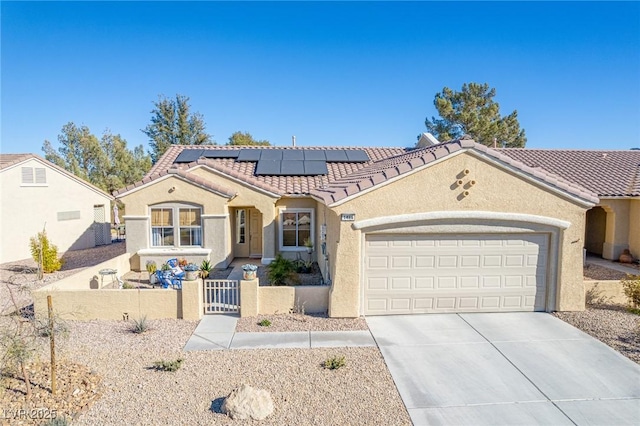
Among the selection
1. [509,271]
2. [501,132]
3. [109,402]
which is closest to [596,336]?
[509,271]

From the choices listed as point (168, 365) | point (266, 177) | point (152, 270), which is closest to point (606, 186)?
point (266, 177)

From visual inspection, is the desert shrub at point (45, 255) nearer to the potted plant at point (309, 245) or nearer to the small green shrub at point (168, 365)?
the potted plant at point (309, 245)

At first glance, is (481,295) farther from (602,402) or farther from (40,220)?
(40,220)

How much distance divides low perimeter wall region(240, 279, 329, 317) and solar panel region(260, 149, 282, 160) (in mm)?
11599

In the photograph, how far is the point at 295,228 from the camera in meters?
18.5

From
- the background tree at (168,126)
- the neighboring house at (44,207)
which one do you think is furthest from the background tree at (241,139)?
the neighboring house at (44,207)

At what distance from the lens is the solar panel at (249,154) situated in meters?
21.7

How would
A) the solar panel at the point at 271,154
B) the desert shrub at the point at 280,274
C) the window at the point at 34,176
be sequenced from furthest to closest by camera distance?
the solar panel at the point at 271,154
the window at the point at 34,176
the desert shrub at the point at 280,274

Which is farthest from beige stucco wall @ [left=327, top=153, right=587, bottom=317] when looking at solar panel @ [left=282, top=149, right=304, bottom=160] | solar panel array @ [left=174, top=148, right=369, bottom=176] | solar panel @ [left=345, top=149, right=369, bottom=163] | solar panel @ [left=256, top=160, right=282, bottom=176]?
solar panel @ [left=282, top=149, right=304, bottom=160]

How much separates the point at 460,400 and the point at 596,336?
5.38 m

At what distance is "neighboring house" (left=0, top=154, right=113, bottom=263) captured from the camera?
66.1ft

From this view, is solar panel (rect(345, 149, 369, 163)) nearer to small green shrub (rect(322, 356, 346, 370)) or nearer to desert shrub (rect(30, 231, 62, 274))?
small green shrub (rect(322, 356, 346, 370))

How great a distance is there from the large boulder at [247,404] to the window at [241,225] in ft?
42.2

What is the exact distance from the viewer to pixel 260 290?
37.4ft
